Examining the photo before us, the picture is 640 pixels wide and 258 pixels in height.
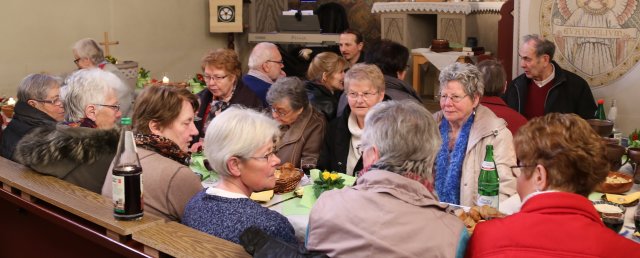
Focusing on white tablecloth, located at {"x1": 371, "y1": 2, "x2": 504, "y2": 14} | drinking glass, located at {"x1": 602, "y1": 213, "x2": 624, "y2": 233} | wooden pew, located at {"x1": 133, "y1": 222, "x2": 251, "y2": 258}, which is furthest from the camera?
white tablecloth, located at {"x1": 371, "y1": 2, "x2": 504, "y2": 14}

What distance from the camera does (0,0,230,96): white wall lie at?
966 centimetres

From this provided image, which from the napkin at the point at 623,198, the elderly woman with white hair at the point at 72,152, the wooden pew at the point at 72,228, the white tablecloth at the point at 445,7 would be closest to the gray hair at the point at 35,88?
the wooden pew at the point at 72,228

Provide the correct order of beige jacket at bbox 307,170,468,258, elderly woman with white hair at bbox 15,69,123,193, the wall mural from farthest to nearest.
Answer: the wall mural
elderly woman with white hair at bbox 15,69,123,193
beige jacket at bbox 307,170,468,258

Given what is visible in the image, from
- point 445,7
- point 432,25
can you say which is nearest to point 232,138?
point 445,7

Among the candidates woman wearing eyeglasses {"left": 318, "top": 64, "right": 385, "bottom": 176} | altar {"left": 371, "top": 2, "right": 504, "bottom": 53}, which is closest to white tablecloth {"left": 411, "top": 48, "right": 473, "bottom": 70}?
altar {"left": 371, "top": 2, "right": 504, "bottom": 53}

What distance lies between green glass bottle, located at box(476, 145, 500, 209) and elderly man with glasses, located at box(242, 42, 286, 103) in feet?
8.89

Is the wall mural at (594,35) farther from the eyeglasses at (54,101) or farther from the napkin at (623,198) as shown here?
the eyeglasses at (54,101)

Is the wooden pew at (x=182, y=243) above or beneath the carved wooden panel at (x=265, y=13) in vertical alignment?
beneath

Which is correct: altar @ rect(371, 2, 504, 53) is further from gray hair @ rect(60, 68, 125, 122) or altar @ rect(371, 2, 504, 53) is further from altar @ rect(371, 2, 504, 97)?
gray hair @ rect(60, 68, 125, 122)

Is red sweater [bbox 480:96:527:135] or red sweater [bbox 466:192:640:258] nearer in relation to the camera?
red sweater [bbox 466:192:640:258]

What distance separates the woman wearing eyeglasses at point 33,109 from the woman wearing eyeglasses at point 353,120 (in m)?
1.69

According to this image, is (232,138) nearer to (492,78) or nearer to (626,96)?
(492,78)

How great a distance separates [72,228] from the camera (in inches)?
116

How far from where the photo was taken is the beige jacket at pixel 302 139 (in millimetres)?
4723
